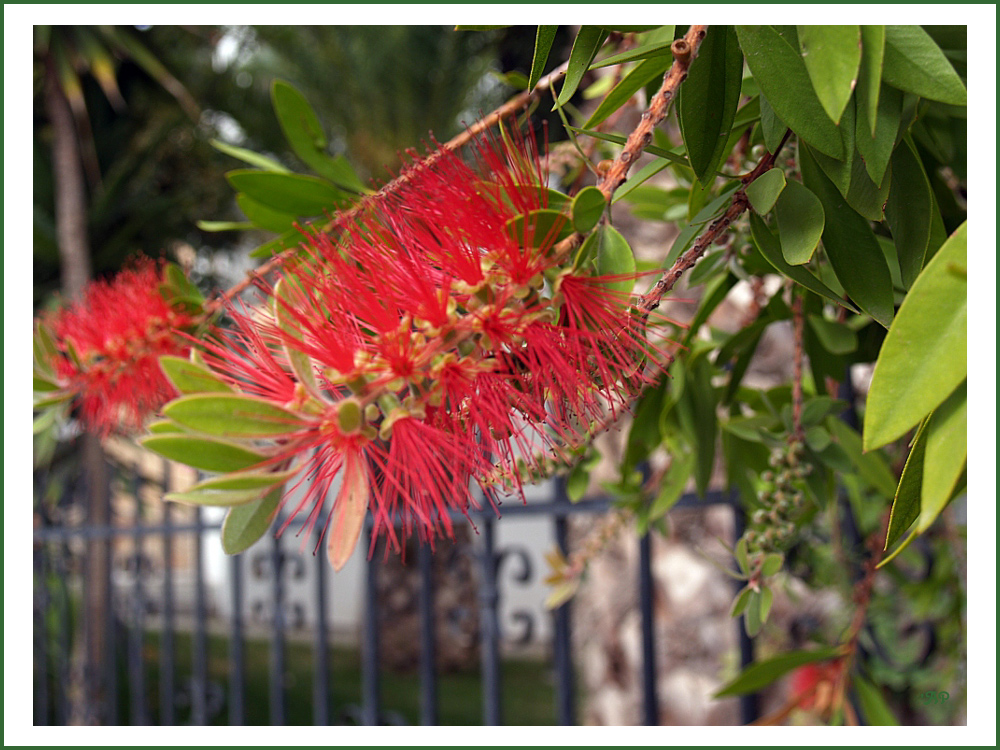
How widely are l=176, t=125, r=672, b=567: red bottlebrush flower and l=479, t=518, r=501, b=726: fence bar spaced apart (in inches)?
33.1

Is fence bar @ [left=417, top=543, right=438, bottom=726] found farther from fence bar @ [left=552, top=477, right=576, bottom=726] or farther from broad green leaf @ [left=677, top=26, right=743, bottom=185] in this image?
broad green leaf @ [left=677, top=26, right=743, bottom=185]

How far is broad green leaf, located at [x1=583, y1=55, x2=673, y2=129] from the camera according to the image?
1.22 feet

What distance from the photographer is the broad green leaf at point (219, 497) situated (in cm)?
28

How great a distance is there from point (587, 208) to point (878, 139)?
0.13 meters

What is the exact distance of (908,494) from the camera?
0.30m

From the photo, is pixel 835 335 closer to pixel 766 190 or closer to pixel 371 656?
pixel 766 190

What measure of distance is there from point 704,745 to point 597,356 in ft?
0.88

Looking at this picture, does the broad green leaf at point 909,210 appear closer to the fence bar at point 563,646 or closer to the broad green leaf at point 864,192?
the broad green leaf at point 864,192

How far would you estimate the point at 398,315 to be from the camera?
31 centimetres

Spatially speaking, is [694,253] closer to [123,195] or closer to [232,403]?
[232,403]

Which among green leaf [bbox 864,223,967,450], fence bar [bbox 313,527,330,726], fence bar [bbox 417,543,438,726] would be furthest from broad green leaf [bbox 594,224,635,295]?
fence bar [bbox 313,527,330,726]

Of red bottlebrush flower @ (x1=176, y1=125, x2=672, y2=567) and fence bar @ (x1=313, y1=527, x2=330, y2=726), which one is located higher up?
red bottlebrush flower @ (x1=176, y1=125, x2=672, y2=567)

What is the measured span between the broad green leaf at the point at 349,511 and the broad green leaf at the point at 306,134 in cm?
33

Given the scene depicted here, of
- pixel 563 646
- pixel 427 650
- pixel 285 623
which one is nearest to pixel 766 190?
pixel 563 646
